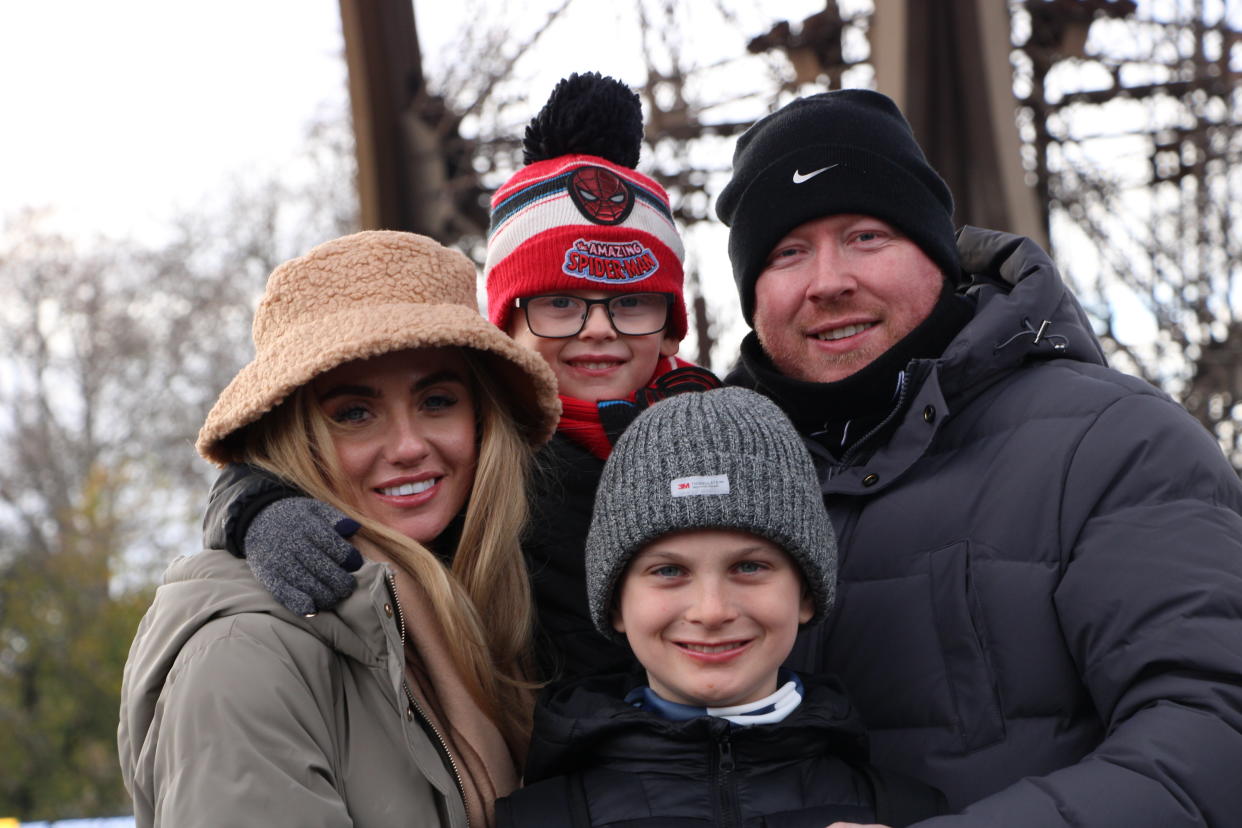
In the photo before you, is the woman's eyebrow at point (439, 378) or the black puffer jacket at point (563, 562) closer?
the woman's eyebrow at point (439, 378)

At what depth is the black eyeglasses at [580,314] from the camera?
2715 millimetres

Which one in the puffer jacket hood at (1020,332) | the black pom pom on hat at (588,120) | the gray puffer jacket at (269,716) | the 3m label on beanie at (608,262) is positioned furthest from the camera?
the black pom pom on hat at (588,120)

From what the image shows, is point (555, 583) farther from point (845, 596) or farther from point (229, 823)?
point (229, 823)

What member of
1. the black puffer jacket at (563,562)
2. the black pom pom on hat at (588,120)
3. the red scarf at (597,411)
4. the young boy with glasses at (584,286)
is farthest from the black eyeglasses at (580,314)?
the black pom pom on hat at (588,120)

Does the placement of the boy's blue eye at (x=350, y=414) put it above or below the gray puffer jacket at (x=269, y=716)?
above

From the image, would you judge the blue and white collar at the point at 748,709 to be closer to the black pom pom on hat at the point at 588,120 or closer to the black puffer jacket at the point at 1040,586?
the black puffer jacket at the point at 1040,586

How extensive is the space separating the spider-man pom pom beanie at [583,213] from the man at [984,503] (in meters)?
0.30

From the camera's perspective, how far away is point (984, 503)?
2031 mm

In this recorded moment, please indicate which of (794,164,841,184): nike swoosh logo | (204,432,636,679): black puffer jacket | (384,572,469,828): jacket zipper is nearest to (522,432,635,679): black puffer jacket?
(204,432,636,679): black puffer jacket

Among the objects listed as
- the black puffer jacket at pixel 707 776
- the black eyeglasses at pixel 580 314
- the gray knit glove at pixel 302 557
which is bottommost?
the black puffer jacket at pixel 707 776

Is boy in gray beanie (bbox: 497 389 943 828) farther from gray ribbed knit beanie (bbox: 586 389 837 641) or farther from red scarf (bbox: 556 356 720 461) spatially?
red scarf (bbox: 556 356 720 461)

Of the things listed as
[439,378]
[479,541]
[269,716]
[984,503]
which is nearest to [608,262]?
[439,378]

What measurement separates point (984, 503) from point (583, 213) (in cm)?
112

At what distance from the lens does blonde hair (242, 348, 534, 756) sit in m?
2.08
